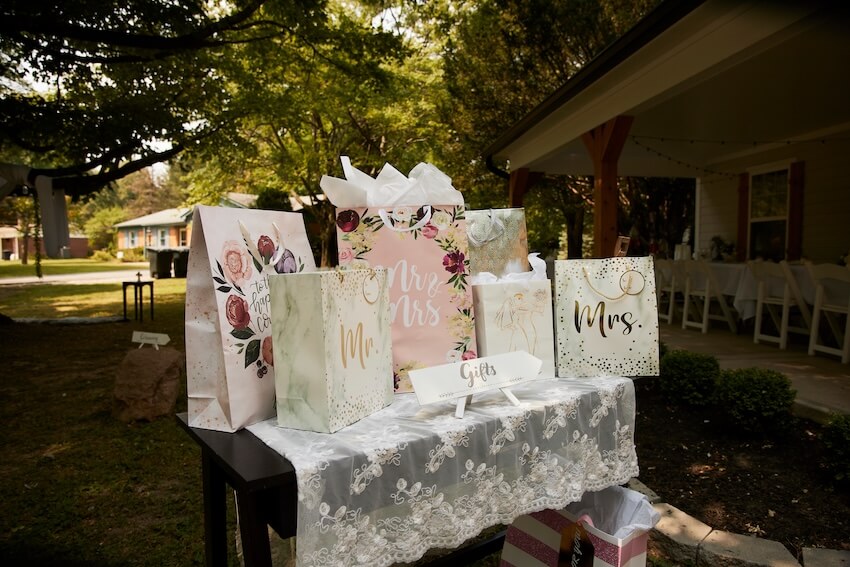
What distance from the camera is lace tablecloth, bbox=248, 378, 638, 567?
0.93 m

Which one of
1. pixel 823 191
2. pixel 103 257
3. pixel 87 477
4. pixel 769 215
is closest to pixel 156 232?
pixel 103 257

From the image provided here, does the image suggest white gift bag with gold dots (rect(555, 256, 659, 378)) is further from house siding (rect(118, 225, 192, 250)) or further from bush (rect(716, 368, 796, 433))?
house siding (rect(118, 225, 192, 250))

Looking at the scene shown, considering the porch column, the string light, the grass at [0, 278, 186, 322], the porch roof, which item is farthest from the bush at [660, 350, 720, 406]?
the grass at [0, 278, 186, 322]

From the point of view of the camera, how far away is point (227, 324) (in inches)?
41.4

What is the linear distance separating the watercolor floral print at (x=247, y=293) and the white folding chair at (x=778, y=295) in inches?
226

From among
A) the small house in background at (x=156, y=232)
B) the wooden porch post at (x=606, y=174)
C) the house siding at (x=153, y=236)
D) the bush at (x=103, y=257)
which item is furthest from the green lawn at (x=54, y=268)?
the wooden porch post at (x=606, y=174)

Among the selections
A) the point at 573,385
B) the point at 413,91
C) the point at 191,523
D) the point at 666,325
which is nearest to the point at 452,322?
the point at 573,385

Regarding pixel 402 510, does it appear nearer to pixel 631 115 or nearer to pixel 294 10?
pixel 631 115

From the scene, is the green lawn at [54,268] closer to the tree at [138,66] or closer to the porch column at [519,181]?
the tree at [138,66]

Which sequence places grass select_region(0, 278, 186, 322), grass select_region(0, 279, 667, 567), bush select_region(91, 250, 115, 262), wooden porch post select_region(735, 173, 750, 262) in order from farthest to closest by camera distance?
bush select_region(91, 250, 115, 262), grass select_region(0, 278, 186, 322), wooden porch post select_region(735, 173, 750, 262), grass select_region(0, 279, 667, 567)

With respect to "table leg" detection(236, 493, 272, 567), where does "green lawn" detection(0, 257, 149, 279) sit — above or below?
below

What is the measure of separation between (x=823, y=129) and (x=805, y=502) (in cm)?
669

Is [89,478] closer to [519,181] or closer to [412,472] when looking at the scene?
[412,472]

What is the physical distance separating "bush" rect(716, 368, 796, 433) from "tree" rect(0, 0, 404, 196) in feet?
18.7
